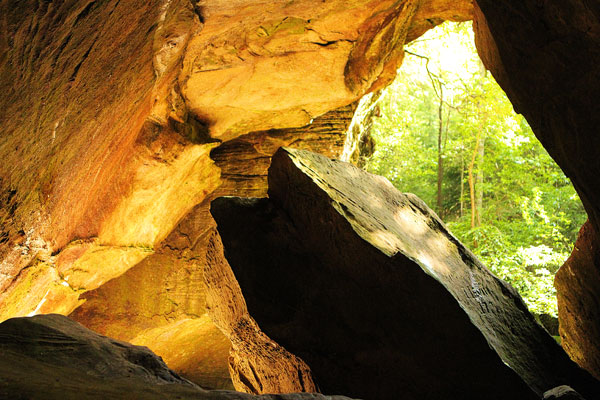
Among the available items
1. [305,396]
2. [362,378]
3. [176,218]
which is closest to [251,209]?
[362,378]

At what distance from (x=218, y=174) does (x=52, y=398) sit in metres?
6.66

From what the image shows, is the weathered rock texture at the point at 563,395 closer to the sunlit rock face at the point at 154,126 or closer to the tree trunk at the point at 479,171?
the sunlit rock face at the point at 154,126

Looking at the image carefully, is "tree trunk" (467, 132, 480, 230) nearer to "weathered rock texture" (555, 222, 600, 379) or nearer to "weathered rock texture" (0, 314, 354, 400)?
"weathered rock texture" (555, 222, 600, 379)

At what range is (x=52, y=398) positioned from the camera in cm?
Answer: 193

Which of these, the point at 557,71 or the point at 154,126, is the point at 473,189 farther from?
Answer: the point at 557,71

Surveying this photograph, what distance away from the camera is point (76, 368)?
8.32 ft

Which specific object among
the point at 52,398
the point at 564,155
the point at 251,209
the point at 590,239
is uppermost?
the point at 564,155

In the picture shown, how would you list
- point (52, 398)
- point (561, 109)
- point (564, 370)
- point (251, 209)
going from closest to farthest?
point (52, 398), point (561, 109), point (564, 370), point (251, 209)

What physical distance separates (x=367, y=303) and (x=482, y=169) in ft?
33.5

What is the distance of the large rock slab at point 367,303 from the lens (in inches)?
133

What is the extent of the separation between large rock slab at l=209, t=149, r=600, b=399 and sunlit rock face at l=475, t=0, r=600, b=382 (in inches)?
49.6

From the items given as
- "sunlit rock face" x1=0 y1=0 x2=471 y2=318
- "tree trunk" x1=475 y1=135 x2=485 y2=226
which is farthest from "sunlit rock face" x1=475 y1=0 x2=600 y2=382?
"tree trunk" x1=475 y1=135 x2=485 y2=226

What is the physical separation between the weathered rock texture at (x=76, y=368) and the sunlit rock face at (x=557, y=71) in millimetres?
2500

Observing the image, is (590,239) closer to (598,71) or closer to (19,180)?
(598,71)
